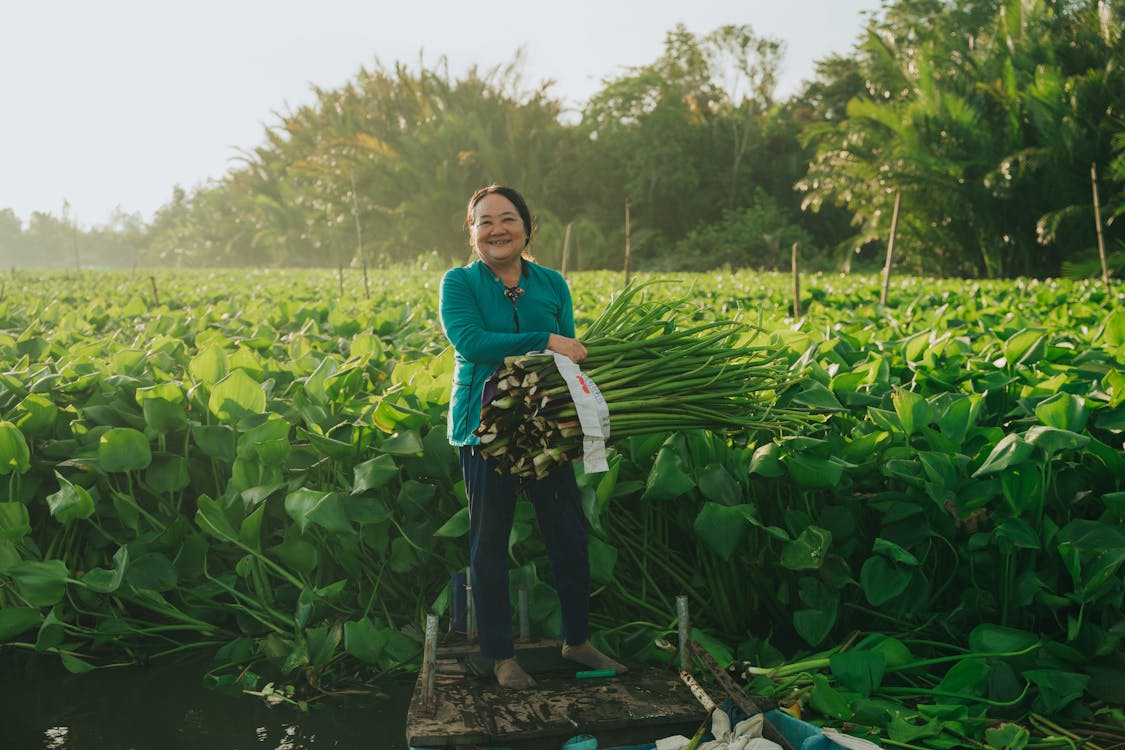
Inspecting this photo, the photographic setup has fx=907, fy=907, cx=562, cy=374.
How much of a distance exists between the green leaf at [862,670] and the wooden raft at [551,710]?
445 millimetres

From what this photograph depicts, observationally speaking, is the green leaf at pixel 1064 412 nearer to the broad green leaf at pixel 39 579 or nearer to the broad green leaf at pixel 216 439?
the broad green leaf at pixel 216 439

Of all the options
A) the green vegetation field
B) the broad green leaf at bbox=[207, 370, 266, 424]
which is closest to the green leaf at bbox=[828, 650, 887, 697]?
the green vegetation field

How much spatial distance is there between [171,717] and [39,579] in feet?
1.87

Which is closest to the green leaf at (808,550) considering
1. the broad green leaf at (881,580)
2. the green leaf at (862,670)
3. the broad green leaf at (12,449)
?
the broad green leaf at (881,580)

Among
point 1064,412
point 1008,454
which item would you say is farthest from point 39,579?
point 1064,412

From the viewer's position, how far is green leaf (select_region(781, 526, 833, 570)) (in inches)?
97.1

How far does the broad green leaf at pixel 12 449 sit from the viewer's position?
2867 millimetres

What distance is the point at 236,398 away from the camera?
3.00m

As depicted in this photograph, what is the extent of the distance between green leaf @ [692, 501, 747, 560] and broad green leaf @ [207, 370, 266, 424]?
1521mm

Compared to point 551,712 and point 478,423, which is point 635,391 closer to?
point 478,423

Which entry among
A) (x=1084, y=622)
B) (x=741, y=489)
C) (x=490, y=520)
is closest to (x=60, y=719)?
(x=490, y=520)

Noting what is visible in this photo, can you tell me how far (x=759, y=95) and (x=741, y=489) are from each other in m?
31.8

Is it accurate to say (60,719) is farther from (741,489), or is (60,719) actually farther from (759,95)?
(759,95)

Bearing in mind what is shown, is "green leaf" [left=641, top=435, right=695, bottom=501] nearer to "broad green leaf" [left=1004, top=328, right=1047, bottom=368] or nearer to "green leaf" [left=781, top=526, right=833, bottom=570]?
"green leaf" [left=781, top=526, right=833, bottom=570]
